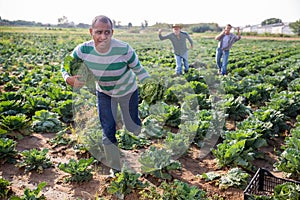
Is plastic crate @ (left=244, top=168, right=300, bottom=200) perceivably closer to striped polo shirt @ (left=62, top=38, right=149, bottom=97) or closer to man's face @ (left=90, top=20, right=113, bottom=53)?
striped polo shirt @ (left=62, top=38, right=149, bottom=97)


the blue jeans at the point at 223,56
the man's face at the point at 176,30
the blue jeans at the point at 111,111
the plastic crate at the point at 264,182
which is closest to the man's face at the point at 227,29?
the blue jeans at the point at 223,56

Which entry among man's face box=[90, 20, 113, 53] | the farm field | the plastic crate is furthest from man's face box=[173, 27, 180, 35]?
the plastic crate

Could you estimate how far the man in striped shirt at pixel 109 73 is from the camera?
348 cm

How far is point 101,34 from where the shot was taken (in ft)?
11.1

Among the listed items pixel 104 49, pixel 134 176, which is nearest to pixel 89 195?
pixel 134 176

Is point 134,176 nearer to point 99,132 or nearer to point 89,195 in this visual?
point 89,195

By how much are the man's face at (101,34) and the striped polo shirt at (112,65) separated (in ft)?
0.37

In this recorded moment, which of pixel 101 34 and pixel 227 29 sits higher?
pixel 227 29

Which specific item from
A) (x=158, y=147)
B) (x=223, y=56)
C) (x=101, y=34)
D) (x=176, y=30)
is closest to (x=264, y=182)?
(x=158, y=147)

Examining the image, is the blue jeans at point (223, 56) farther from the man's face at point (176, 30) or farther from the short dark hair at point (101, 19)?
the short dark hair at point (101, 19)

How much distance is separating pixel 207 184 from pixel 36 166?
2350 mm

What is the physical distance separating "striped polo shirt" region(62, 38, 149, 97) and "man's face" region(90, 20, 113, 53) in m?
0.11

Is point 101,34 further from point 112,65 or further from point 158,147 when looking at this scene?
point 158,147

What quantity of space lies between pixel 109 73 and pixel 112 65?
112 mm
